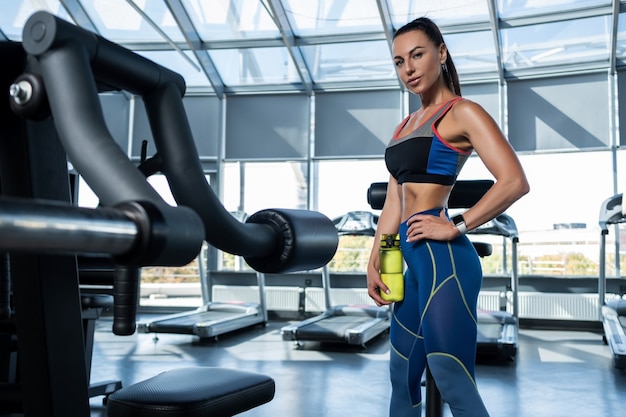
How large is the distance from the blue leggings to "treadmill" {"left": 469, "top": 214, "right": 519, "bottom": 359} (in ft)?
10.3

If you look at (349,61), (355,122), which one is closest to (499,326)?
(355,122)

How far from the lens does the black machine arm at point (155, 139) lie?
0.59 meters

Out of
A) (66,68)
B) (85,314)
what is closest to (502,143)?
(66,68)

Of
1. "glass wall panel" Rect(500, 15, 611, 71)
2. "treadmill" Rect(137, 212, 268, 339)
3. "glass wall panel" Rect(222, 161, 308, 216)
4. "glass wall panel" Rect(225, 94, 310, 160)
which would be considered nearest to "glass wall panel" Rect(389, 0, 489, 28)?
"glass wall panel" Rect(500, 15, 611, 71)

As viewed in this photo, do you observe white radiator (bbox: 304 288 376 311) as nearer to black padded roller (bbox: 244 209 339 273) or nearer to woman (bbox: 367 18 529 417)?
woman (bbox: 367 18 529 417)

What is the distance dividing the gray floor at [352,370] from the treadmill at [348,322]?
0.12 metres

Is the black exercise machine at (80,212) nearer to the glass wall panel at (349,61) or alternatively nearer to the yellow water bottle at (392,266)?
the yellow water bottle at (392,266)

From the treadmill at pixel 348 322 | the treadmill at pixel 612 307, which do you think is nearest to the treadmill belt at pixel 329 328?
the treadmill at pixel 348 322

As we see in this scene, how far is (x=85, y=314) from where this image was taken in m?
2.77

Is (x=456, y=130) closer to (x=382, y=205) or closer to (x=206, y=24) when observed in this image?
(x=382, y=205)

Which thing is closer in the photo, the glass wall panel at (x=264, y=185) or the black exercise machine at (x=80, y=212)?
the black exercise machine at (x=80, y=212)

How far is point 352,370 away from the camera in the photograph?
175 inches

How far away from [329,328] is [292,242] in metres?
4.84

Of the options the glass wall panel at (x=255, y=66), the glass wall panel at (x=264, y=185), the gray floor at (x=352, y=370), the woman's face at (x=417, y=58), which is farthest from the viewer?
the glass wall panel at (x=264, y=185)
